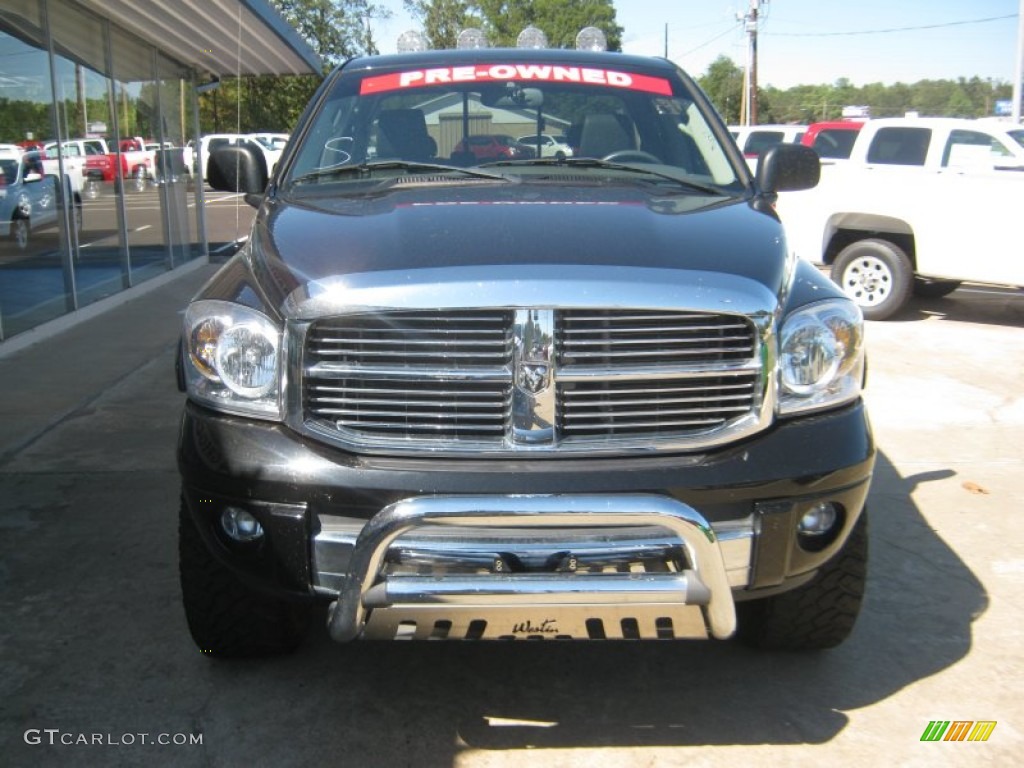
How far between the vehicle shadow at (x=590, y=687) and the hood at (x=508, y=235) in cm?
124

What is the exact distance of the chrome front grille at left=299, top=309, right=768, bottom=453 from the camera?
8.70 feet

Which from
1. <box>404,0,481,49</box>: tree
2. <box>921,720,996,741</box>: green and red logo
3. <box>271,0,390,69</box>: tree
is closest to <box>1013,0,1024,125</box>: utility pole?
<box>921,720,996,741</box>: green and red logo

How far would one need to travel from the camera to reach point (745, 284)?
2.73 m

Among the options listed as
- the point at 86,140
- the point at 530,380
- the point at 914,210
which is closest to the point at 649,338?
the point at 530,380

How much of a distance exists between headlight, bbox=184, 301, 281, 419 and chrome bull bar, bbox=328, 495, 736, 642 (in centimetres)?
47

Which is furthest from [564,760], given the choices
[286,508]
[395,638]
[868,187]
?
[868,187]

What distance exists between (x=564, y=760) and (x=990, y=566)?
2227 millimetres

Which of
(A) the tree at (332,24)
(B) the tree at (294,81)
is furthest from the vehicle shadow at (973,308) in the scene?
(A) the tree at (332,24)

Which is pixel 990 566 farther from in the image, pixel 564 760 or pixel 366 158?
pixel 366 158

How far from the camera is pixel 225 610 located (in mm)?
3109

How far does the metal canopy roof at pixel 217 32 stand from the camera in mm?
10445

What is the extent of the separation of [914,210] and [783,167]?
20.3ft

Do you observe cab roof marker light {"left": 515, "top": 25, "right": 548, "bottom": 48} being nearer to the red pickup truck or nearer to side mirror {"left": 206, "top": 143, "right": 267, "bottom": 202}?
side mirror {"left": 206, "top": 143, "right": 267, "bottom": 202}

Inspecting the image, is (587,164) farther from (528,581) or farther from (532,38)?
(532,38)
